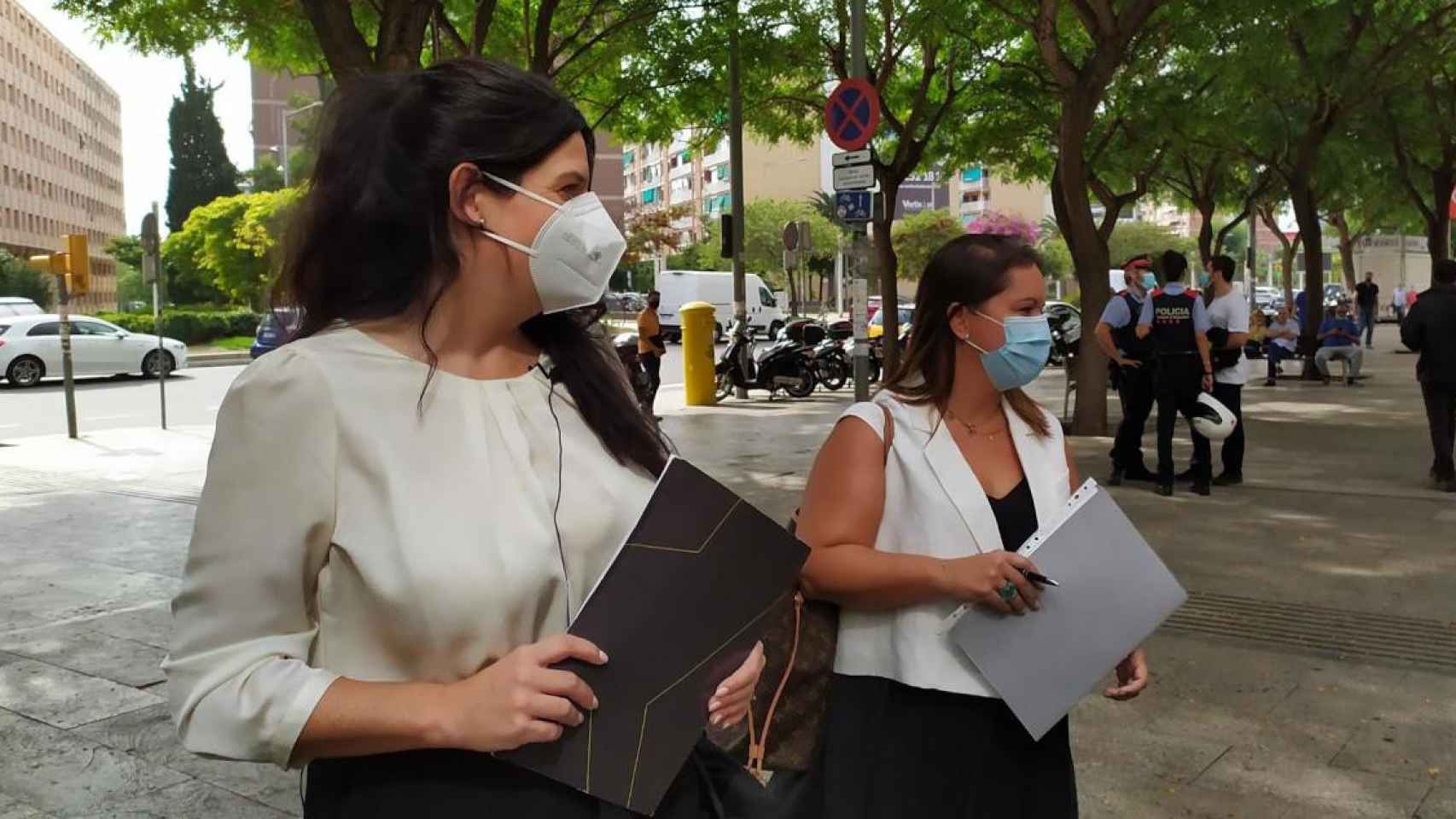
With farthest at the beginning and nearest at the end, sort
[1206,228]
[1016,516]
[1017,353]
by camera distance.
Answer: [1206,228] → [1017,353] → [1016,516]

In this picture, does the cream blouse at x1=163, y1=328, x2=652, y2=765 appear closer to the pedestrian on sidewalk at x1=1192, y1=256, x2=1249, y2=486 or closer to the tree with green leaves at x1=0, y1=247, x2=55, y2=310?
the pedestrian on sidewalk at x1=1192, y1=256, x2=1249, y2=486

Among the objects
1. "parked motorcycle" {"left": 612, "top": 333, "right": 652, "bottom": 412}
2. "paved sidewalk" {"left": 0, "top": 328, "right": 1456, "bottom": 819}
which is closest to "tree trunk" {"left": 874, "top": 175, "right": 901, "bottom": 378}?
"parked motorcycle" {"left": 612, "top": 333, "right": 652, "bottom": 412}

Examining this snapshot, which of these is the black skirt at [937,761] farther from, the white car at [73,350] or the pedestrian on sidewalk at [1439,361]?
the white car at [73,350]

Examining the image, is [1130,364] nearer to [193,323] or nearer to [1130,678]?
[1130,678]

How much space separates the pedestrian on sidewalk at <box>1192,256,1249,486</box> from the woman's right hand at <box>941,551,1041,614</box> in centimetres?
782

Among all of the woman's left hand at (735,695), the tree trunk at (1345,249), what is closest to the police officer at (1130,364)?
the woman's left hand at (735,695)

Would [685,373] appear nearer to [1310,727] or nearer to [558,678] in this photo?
[1310,727]

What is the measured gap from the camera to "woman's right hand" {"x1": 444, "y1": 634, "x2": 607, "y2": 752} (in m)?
1.38

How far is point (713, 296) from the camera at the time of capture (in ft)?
139

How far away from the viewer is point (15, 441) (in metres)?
14.6

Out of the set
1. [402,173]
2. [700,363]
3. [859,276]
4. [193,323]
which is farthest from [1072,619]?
[193,323]

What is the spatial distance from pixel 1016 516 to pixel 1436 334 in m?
8.25

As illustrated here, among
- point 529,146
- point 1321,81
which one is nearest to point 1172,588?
point 529,146

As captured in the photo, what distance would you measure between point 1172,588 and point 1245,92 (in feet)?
60.2
